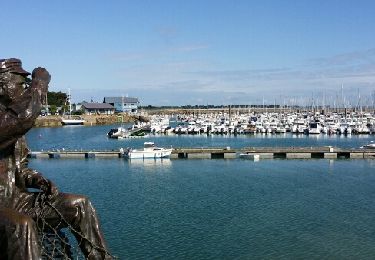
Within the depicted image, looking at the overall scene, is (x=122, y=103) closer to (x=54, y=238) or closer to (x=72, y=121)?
(x=72, y=121)

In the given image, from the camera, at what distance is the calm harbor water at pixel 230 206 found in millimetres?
19016

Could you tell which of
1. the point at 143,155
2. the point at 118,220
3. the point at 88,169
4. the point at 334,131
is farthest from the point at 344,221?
the point at 334,131

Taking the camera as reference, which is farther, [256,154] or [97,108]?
[97,108]

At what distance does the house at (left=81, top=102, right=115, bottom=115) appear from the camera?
136875 mm

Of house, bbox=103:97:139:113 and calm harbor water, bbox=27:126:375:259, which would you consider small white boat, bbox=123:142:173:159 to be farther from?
house, bbox=103:97:139:113

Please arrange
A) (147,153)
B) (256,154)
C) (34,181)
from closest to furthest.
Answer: (34,181) < (256,154) < (147,153)

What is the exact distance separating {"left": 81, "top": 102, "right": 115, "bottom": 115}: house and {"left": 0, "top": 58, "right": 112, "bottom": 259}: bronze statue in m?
132

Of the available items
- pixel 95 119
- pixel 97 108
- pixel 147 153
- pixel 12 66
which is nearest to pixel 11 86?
pixel 12 66

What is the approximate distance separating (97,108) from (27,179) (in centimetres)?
13511

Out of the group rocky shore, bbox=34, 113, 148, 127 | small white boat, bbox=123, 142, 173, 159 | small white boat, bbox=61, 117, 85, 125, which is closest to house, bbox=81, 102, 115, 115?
rocky shore, bbox=34, 113, 148, 127

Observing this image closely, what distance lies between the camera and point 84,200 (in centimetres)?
490

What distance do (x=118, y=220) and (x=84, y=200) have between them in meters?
18.3

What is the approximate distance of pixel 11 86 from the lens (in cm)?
471

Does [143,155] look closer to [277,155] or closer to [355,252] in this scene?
[277,155]
